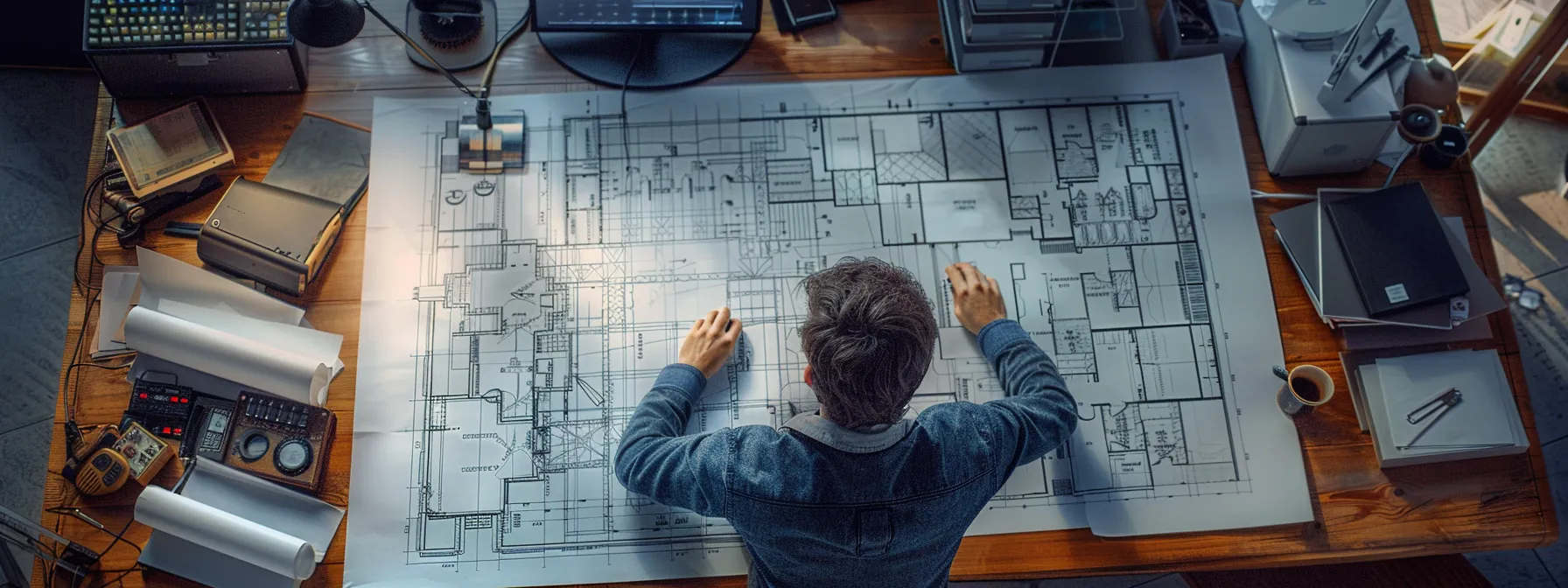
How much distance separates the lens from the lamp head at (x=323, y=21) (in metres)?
1.67

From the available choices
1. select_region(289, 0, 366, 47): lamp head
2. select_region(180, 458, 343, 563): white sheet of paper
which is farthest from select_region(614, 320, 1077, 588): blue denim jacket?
select_region(289, 0, 366, 47): lamp head

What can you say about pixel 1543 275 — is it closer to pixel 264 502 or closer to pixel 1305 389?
pixel 1305 389

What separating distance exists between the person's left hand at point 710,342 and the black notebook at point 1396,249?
1109mm

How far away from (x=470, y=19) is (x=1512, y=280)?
Result: 2.73 metres

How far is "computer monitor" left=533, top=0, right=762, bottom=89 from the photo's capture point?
1.93 metres

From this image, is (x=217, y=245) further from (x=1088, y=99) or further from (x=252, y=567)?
(x=1088, y=99)

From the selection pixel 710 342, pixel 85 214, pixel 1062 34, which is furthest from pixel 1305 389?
pixel 85 214

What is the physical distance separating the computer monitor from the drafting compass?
1.37 meters

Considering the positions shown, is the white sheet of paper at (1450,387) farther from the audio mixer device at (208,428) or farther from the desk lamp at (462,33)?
the audio mixer device at (208,428)

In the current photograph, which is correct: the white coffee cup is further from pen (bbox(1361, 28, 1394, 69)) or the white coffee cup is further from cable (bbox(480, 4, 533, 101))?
cable (bbox(480, 4, 533, 101))

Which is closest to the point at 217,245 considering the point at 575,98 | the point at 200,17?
the point at 200,17

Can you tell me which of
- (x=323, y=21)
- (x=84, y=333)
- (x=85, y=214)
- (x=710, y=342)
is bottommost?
(x=710, y=342)

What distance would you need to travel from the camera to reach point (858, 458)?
4.67 ft

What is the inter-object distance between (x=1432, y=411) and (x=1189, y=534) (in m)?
0.47
